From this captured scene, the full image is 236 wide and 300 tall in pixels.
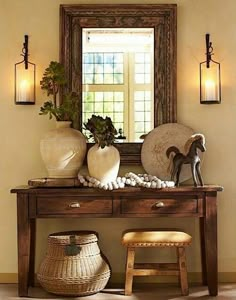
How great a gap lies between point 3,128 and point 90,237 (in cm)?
108

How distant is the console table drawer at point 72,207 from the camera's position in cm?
364

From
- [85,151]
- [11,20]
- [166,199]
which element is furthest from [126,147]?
[11,20]

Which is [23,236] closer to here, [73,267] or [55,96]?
[73,267]

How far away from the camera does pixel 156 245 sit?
3.63 meters

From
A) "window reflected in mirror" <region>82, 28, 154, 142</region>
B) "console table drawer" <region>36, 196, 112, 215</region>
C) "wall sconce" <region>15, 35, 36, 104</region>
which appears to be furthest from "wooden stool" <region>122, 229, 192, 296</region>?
"wall sconce" <region>15, 35, 36, 104</region>

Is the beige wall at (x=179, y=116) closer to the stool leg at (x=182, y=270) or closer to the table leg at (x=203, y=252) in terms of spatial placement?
the table leg at (x=203, y=252)

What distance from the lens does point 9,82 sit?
4078mm

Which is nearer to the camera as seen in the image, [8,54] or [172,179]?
[172,179]

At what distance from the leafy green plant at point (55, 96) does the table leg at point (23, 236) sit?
2.13ft

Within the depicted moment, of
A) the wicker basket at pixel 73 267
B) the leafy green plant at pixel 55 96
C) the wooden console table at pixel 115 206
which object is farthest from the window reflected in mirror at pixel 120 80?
the wicker basket at pixel 73 267

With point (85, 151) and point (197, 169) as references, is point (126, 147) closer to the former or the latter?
point (85, 151)

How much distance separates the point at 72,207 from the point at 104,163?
0.38m

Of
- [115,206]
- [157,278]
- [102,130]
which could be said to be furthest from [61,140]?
[157,278]

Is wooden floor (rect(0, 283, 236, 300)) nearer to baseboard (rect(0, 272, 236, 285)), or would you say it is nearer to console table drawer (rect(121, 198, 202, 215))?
baseboard (rect(0, 272, 236, 285))
